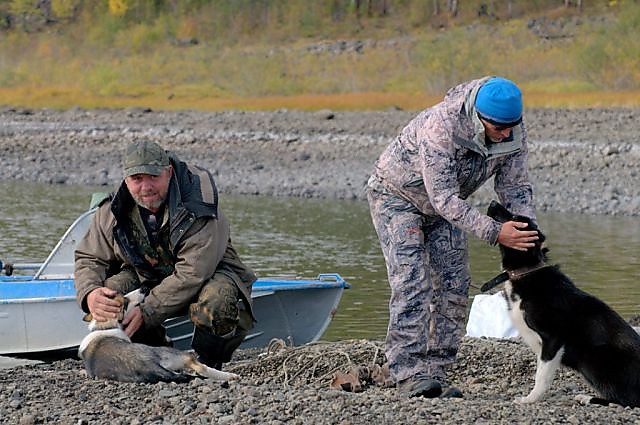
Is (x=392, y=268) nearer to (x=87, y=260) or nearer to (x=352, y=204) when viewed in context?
(x=87, y=260)

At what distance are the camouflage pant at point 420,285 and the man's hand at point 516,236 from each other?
55cm

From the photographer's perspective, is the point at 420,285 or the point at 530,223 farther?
the point at 420,285

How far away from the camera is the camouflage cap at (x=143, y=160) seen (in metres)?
6.69

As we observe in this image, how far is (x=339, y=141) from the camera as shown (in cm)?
2602

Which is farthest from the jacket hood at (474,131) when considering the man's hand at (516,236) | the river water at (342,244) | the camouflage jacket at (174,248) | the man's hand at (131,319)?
the river water at (342,244)

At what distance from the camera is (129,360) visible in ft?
21.6

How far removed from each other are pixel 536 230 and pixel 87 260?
2.58 metres

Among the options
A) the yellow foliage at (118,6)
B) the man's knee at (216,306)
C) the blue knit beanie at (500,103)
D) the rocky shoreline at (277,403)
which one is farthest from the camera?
the yellow foliage at (118,6)

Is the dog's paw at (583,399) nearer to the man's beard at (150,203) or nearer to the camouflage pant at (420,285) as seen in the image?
the camouflage pant at (420,285)

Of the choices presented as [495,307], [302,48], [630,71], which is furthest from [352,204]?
[302,48]

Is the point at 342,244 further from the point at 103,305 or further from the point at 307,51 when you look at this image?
the point at 307,51

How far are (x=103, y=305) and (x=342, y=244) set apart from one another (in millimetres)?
9314

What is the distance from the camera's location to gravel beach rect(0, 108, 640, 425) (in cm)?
585

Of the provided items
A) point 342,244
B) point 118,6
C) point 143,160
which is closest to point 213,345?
point 143,160
